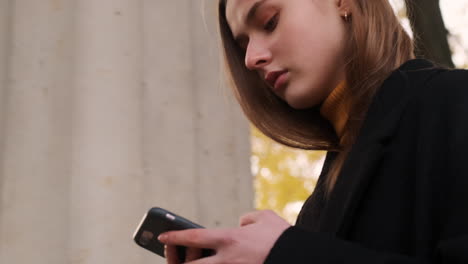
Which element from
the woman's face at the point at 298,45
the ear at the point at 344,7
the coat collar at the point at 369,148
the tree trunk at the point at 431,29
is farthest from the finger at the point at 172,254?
the tree trunk at the point at 431,29

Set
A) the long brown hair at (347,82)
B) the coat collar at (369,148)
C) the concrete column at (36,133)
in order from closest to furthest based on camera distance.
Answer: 1. the coat collar at (369,148)
2. the long brown hair at (347,82)
3. the concrete column at (36,133)

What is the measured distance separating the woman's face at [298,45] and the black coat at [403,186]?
18 cm

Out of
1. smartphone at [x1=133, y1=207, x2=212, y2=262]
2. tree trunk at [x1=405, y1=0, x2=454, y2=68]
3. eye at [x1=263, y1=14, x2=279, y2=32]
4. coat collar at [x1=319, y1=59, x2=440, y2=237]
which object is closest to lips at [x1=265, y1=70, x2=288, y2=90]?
eye at [x1=263, y1=14, x2=279, y2=32]

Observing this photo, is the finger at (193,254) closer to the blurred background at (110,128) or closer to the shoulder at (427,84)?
the shoulder at (427,84)

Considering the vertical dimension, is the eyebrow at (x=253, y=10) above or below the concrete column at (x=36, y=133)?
above

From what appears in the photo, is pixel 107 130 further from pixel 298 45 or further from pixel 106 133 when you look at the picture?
pixel 298 45

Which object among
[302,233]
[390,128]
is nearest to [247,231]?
[302,233]

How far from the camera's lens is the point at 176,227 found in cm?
104

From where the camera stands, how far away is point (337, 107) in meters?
1.26

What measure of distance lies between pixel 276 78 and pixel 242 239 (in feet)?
1.62

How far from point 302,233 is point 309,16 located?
0.57 meters

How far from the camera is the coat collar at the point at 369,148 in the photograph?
956 millimetres

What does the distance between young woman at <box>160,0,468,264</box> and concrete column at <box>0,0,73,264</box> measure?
887 mm

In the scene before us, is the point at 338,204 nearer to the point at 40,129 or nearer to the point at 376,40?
the point at 376,40
